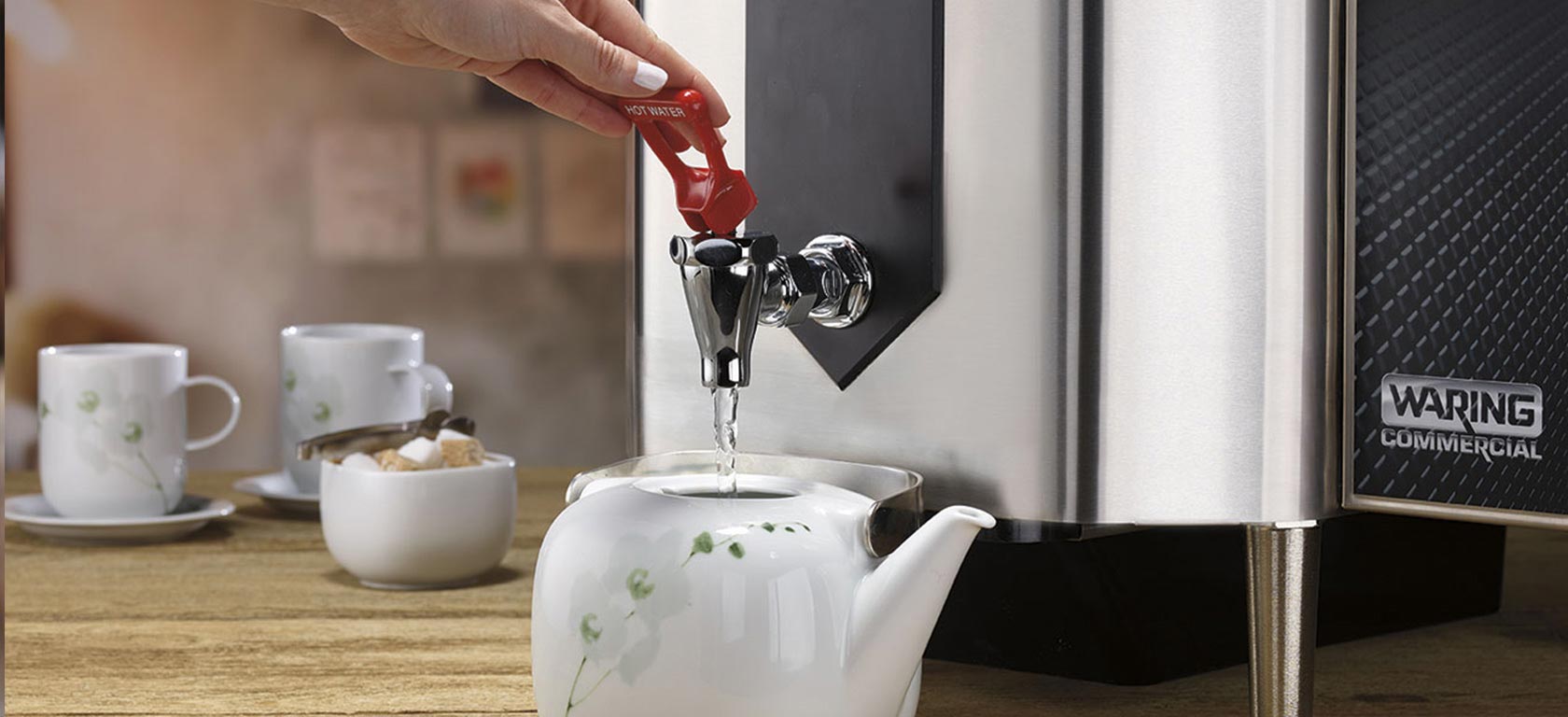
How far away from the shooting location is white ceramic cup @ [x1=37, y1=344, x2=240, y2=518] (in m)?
0.72

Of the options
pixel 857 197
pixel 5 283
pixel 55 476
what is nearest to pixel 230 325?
pixel 5 283

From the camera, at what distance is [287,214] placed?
1.32 metres

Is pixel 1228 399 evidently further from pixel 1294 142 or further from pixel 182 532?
pixel 182 532

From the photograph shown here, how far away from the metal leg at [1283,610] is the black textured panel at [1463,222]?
3 centimetres

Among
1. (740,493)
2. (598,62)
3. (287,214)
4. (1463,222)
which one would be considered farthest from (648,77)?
Result: (287,214)

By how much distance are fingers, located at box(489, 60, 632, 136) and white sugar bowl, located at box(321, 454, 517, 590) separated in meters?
0.19

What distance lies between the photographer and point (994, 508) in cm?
42

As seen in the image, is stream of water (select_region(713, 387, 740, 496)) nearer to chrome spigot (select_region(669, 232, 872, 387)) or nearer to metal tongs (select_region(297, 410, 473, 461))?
chrome spigot (select_region(669, 232, 872, 387))

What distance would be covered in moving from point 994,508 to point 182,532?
48 centimetres

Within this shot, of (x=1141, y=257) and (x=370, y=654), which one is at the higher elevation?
(x=1141, y=257)

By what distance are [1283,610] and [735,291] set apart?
0.54ft

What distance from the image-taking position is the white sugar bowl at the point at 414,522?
24.8 inches

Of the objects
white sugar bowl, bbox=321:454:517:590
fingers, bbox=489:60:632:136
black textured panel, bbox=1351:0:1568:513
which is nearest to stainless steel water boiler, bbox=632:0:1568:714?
black textured panel, bbox=1351:0:1568:513

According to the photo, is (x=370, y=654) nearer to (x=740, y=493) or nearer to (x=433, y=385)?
(x=740, y=493)
